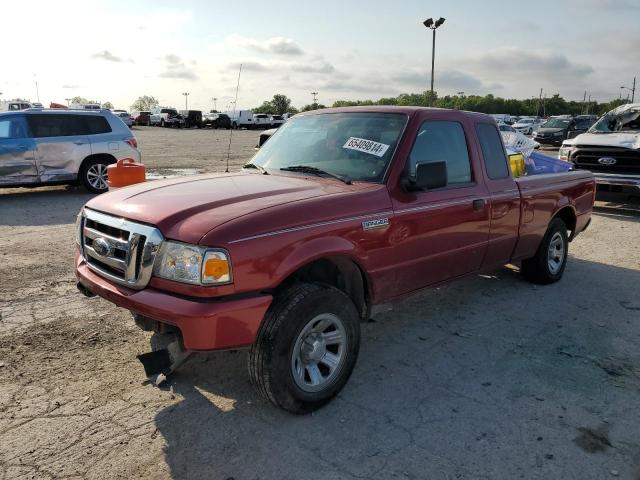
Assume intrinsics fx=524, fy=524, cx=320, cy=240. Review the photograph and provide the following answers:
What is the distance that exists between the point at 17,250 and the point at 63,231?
3.67 feet

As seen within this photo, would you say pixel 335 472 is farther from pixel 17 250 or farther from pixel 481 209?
pixel 17 250

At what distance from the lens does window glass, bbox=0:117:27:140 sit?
410 inches

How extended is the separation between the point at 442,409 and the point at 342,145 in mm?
2033

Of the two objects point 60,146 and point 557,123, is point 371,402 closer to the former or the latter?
point 60,146

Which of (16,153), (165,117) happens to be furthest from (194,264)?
(165,117)

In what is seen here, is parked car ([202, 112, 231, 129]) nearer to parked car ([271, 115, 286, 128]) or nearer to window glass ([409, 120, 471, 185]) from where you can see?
parked car ([271, 115, 286, 128])

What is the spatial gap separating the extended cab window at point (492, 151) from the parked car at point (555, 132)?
2613 cm

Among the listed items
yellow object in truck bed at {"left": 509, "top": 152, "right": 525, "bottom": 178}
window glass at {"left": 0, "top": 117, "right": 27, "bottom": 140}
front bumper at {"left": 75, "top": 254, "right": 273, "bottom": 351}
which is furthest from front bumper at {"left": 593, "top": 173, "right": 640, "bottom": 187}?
window glass at {"left": 0, "top": 117, "right": 27, "bottom": 140}

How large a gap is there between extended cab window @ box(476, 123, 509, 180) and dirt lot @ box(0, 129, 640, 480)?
134 centimetres

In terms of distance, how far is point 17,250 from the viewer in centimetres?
672

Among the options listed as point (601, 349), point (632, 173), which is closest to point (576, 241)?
point (632, 173)

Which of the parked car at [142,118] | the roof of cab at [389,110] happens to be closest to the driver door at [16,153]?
the roof of cab at [389,110]

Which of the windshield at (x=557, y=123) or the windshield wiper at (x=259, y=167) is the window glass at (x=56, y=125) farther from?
the windshield at (x=557, y=123)

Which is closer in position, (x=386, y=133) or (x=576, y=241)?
(x=386, y=133)
